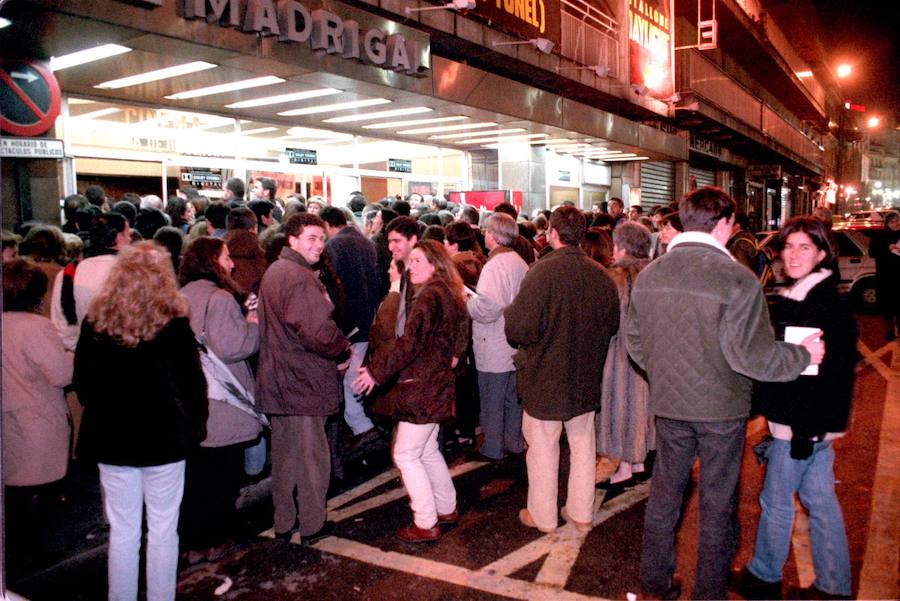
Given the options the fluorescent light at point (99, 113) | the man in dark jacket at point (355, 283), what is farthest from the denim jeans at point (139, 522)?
the fluorescent light at point (99, 113)

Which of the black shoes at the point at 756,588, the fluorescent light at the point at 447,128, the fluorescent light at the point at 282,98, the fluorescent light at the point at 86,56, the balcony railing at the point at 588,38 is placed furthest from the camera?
the balcony railing at the point at 588,38

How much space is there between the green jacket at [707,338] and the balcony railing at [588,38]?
11.9 metres

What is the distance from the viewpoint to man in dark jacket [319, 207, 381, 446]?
20.4ft

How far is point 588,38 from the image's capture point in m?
15.7

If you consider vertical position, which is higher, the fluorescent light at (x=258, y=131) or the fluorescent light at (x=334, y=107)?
the fluorescent light at (x=334, y=107)

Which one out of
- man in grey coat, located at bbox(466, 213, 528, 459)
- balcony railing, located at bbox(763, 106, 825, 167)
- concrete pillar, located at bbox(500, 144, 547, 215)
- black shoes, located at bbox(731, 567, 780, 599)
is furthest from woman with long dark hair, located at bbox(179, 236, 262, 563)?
balcony railing, located at bbox(763, 106, 825, 167)

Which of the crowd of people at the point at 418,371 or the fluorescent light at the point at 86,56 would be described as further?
the fluorescent light at the point at 86,56

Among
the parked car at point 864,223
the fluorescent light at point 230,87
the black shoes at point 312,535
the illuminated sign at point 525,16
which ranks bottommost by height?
the black shoes at point 312,535

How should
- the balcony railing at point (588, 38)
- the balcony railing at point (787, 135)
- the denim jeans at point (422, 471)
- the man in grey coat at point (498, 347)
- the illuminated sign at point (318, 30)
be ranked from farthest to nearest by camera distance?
the balcony railing at point (787, 135), the balcony railing at point (588, 38), the illuminated sign at point (318, 30), the man in grey coat at point (498, 347), the denim jeans at point (422, 471)

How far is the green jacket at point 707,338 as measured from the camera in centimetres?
327

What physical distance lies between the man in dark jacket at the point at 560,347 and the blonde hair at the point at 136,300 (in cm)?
211

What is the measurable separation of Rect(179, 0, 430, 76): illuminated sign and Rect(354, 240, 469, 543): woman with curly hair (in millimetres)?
4113

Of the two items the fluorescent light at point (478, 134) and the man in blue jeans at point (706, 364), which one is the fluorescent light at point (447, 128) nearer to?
the fluorescent light at point (478, 134)

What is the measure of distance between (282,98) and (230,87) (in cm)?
108
